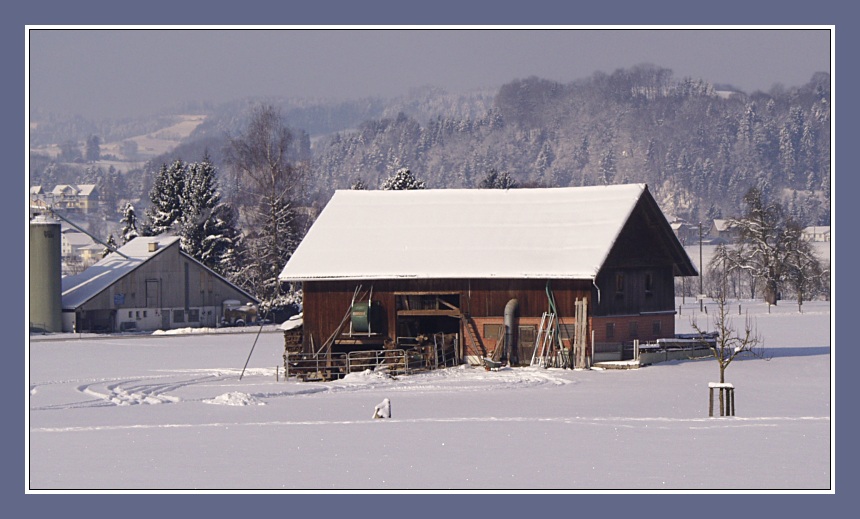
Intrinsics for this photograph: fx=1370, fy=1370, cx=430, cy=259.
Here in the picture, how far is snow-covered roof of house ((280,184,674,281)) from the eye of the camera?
159ft

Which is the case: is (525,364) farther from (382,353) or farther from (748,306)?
(748,306)

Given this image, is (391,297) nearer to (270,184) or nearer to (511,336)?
(511,336)

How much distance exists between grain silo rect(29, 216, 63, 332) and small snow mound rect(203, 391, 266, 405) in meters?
43.8

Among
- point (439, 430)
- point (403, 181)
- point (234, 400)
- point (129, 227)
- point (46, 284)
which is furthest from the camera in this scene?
point (129, 227)

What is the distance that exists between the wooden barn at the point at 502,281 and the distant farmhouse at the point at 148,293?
3190cm

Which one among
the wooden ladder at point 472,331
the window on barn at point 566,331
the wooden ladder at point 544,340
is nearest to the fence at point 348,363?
the wooden ladder at point 472,331

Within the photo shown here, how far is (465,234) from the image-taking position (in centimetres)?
5156

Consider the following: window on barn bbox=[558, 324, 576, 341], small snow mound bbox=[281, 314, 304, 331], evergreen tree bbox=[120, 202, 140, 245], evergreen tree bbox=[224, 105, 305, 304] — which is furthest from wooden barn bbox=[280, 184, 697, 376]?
evergreen tree bbox=[120, 202, 140, 245]

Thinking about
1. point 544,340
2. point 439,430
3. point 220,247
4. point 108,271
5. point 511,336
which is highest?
point 220,247

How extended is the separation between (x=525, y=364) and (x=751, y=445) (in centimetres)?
2181

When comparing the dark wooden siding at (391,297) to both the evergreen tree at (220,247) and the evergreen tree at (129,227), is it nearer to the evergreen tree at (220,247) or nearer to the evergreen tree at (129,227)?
the evergreen tree at (220,247)

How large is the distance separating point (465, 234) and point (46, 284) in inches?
1396

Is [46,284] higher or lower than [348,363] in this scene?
higher

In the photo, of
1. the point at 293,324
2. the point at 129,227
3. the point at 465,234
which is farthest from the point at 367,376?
the point at 129,227
